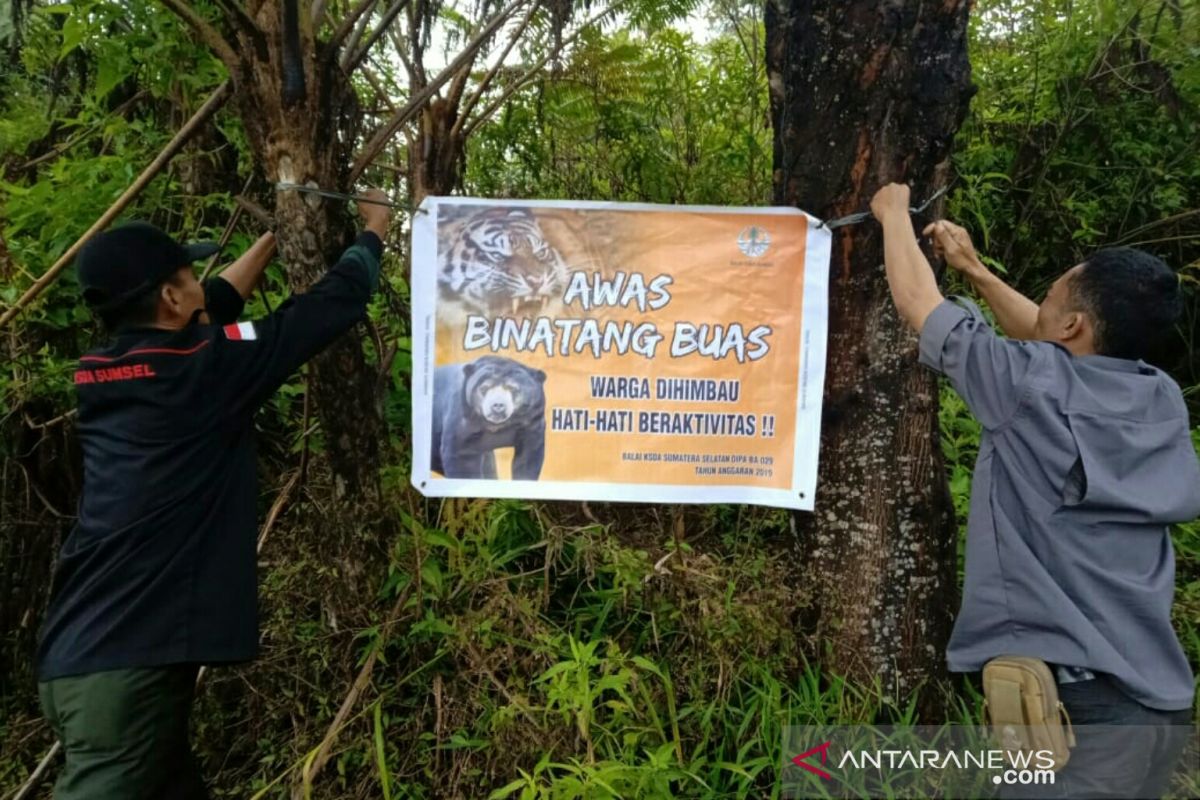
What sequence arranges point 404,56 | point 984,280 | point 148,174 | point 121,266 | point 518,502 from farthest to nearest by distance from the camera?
point 404,56
point 518,502
point 148,174
point 984,280
point 121,266

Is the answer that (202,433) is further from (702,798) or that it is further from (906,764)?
(906,764)

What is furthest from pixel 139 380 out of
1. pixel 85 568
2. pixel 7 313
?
pixel 7 313

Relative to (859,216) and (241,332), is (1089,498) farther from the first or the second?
(241,332)

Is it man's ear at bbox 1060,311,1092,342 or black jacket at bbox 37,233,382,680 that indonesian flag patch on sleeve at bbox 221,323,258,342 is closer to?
black jacket at bbox 37,233,382,680

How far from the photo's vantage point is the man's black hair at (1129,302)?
1.94m

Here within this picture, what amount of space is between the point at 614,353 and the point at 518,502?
0.65 m

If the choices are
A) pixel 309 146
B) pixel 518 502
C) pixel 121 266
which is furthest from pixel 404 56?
pixel 518 502

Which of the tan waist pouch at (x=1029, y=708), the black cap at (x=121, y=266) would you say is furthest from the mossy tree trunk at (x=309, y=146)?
the tan waist pouch at (x=1029, y=708)

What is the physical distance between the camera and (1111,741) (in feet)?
6.19

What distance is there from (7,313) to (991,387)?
9.57 feet

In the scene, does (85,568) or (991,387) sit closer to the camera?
(991,387)

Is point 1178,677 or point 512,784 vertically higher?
point 1178,677

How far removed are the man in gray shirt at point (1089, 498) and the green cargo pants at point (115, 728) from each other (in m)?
2.00

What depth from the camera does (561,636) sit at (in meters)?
2.47
